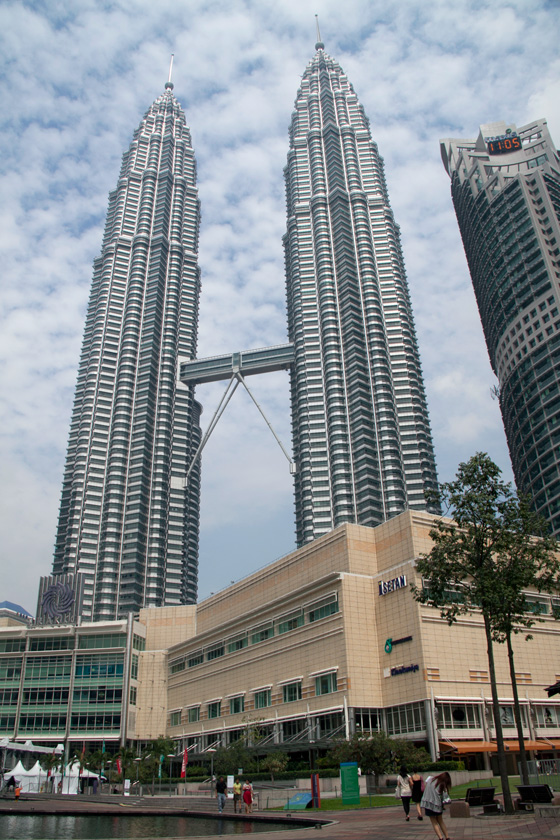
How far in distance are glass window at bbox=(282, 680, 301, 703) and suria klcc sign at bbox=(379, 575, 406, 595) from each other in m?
15.1

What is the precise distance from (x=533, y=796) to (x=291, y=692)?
52.5 metres

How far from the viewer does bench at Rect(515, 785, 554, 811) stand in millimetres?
26281

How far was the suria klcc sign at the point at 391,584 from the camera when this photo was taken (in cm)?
6750

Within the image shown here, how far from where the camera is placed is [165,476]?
188 metres

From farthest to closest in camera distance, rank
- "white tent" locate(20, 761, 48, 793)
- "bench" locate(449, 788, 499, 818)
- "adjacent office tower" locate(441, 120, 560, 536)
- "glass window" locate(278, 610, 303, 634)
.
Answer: "adjacent office tower" locate(441, 120, 560, 536) → "glass window" locate(278, 610, 303, 634) → "white tent" locate(20, 761, 48, 793) → "bench" locate(449, 788, 499, 818)

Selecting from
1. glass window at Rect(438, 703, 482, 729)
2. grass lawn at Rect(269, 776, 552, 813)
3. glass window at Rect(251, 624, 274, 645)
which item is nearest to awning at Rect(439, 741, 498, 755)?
glass window at Rect(438, 703, 482, 729)

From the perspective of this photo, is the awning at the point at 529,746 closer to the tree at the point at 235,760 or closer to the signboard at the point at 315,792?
the tree at the point at 235,760

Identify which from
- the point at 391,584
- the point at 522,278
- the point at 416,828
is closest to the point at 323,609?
the point at 391,584

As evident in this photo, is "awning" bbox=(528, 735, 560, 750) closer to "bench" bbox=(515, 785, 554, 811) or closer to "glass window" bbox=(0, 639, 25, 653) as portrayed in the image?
"bench" bbox=(515, 785, 554, 811)

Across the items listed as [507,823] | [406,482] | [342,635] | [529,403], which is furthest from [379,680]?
[406,482]

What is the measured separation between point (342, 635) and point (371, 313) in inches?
5110

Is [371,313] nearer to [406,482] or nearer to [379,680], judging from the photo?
[406,482]

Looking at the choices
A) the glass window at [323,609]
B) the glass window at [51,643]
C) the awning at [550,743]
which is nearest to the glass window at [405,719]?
the awning at [550,743]

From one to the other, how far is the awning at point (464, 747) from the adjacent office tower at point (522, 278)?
72.0 m
